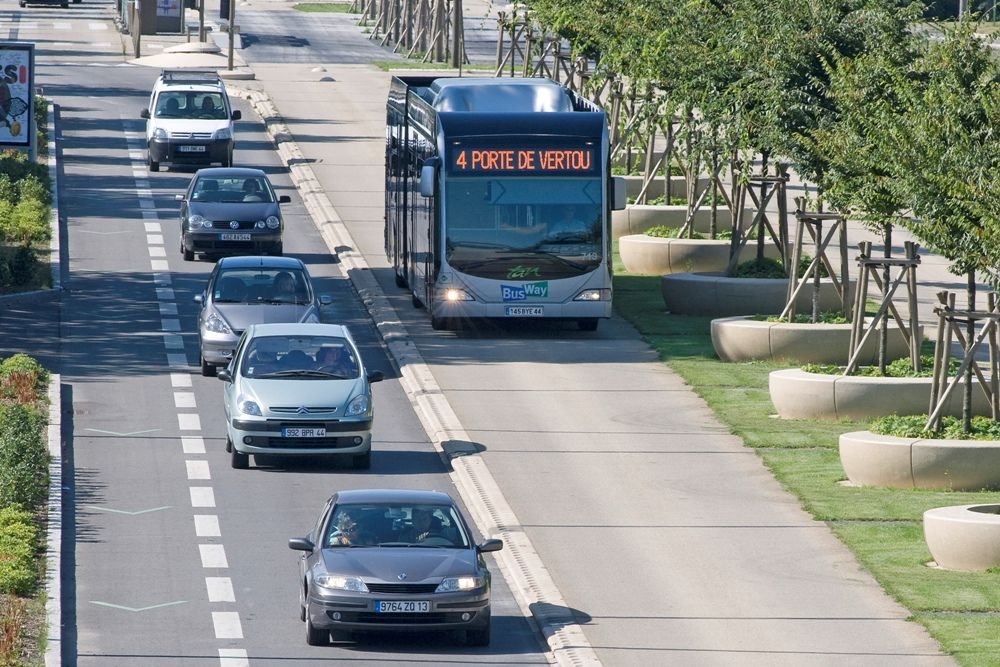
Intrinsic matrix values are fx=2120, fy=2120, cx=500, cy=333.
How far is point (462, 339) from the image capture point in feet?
110

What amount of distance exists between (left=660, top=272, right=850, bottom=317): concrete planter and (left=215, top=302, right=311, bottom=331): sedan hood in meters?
7.28

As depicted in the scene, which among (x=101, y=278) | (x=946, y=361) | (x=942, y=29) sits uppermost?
(x=942, y=29)

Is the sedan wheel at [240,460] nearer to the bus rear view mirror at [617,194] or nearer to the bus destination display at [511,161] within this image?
the bus destination display at [511,161]

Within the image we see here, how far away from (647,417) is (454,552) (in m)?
9.87

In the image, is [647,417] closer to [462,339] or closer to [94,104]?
[462,339]

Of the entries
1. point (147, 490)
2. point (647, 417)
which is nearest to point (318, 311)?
point (647, 417)

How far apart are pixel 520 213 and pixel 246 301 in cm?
467

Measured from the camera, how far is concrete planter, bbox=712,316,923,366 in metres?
29.5

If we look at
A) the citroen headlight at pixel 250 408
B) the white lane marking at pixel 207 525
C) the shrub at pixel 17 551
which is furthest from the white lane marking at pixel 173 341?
the shrub at pixel 17 551

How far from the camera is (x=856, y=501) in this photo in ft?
74.6

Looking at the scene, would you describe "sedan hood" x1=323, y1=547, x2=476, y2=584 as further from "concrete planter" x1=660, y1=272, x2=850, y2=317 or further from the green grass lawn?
"concrete planter" x1=660, y1=272, x2=850, y2=317

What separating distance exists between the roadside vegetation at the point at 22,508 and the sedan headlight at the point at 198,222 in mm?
10644

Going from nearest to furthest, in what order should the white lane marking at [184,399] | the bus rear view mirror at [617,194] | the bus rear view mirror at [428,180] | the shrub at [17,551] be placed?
the shrub at [17,551]
the white lane marking at [184,399]
the bus rear view mirror at [428,180]
the bus rear view mirror at [617,194]

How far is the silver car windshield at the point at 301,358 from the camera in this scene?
82.5 feet
